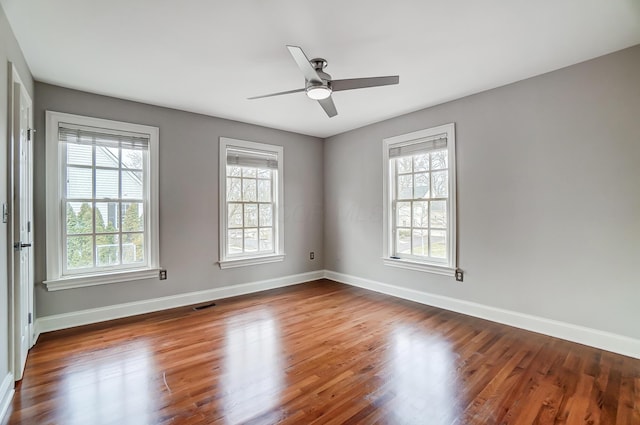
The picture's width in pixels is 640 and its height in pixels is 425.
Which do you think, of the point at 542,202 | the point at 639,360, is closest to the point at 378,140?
the point at 542,202

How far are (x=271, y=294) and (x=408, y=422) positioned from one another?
2950 millimetres

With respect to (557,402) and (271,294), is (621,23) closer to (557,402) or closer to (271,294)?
(557,402)

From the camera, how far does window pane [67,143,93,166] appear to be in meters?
3.24

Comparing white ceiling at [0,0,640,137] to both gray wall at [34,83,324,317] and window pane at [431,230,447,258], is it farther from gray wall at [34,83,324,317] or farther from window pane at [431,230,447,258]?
window pane at [431,230,447,258]

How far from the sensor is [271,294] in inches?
173

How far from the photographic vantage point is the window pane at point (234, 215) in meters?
4.38

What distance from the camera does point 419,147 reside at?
158 inches

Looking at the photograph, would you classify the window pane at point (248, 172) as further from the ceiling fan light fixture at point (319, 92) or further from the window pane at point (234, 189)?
the ceiling fan light fixture at point (319, 92)

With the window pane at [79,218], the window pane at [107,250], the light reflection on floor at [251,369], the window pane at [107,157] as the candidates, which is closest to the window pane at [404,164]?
the light reflection on floor at [251,369]

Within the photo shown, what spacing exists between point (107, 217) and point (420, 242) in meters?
3.86

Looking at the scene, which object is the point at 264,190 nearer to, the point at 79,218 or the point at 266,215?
the point at 266,215

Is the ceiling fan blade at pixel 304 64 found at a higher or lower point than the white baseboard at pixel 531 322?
higher

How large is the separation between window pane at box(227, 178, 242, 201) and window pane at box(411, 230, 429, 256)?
102 inches

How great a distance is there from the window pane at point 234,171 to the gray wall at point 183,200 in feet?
0.79
